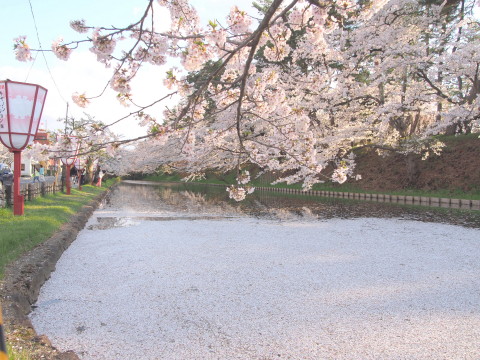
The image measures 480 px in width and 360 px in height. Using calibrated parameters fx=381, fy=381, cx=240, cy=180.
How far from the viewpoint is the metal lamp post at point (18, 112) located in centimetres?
580

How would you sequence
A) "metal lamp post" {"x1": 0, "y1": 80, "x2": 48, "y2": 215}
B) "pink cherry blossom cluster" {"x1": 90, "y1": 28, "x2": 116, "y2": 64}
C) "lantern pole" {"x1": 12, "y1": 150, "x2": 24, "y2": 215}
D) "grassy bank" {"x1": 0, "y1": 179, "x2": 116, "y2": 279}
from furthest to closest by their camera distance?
"lantern pole" {"x1": 12, "y1": 150, "x2": 24, "y2": 215}, "metal lamp post" {"x1": 0, "y1": 80, "x2": 48, "y2": 215}, "grassy bank" {"x1": 0, "y1": 179, "x2": 116, "y2": 279}, "pink cherry blossom cluster" {"x1": 90, "y1": 28, "x2": 116, "y2": 64}

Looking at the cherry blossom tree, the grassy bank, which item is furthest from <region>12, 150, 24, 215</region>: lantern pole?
the cherry blossom tree

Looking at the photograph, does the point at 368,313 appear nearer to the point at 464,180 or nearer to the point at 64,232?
the point at 64,232

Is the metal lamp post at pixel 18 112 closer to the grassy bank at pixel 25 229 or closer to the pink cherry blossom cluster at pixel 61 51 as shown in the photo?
the grassy bank at pixel 25 229

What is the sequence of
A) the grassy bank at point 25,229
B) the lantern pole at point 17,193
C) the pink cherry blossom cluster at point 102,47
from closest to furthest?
the pink cherry blossom cluster at point 102,47 < the grassy bank at point 25,229 < the lantern pole at point 17,193

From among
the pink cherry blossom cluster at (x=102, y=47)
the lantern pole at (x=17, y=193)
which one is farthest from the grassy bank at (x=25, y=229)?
the pink cherry blossom cluster at (x=102, y=47)

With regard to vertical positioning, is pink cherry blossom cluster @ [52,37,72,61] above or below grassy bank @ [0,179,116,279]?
above

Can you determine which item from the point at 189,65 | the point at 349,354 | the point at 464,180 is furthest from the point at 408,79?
the point at 349,354

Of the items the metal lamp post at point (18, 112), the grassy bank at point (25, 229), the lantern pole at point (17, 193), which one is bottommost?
the grassy bank at point (25, 229)

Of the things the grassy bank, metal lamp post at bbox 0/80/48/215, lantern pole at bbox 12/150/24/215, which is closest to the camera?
the grassy bank

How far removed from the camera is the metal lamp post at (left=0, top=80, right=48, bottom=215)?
19.0 feet

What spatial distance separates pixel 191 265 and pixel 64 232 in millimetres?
2350

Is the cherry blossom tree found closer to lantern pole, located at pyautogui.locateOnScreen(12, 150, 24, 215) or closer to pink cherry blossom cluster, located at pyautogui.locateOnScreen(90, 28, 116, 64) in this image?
pink cherry blossom cluster, located at pyautogui.locateOnScreen(90, 28, 116, 64)

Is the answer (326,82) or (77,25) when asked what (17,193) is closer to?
(77,25)
